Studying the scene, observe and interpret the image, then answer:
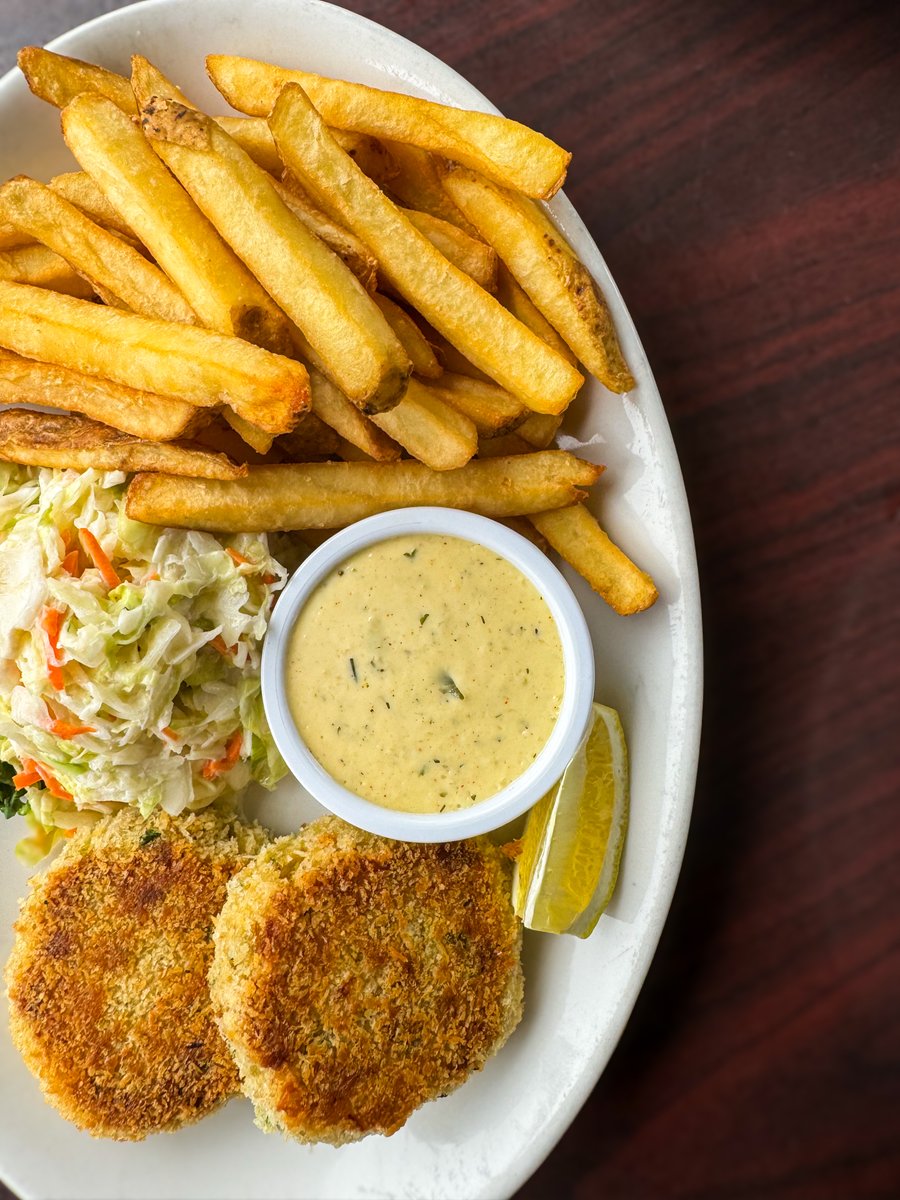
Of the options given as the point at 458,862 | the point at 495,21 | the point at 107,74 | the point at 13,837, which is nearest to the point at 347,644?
the point at 458,862

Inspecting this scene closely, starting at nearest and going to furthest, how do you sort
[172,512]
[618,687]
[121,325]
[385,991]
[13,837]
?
1. [121,325]
2. [172,512]
3. [385,991]
4. [618,687]
5. [13,837]

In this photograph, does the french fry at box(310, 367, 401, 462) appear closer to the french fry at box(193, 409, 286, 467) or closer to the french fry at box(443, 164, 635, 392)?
the french fry at box(193, 409, 286, 467)

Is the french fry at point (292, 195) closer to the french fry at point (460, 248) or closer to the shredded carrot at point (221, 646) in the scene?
the french fry at point (460, 248)

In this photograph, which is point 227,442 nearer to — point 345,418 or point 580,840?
point 345,418

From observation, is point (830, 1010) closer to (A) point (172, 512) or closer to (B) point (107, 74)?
(A) point (172, 512)

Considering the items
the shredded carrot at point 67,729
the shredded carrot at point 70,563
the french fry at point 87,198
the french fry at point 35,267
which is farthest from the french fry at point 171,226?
the shredded carrot at point 67,729

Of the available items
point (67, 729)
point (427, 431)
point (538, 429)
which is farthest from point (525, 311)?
point (67, 729)

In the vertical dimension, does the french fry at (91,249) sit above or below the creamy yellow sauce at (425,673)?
above
